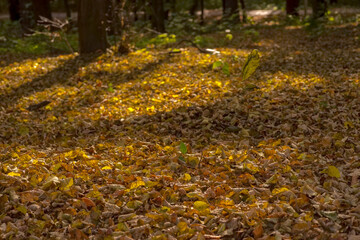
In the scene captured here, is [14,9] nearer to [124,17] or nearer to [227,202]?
[124,17]

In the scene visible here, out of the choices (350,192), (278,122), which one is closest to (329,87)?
(278,122)

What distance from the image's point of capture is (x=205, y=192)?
3.61 metres

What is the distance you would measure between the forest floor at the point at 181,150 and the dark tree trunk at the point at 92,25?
0.93 metres

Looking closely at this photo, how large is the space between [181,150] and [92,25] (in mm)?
5853

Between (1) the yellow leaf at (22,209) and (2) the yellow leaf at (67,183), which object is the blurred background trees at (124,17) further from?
(1) the yellow leaf at (22,209)

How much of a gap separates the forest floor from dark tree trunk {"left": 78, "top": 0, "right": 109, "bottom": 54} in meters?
0.93

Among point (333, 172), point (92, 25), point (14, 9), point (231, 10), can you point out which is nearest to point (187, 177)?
point (333, 172)

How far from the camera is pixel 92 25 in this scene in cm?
924

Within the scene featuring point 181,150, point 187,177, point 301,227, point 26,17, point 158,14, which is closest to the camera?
point 301,227

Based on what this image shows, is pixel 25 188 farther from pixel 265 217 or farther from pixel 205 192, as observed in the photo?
pixel 265 217

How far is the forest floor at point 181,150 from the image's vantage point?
314 cm

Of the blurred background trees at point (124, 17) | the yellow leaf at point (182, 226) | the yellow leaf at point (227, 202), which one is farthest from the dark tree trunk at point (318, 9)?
the yellow leaf at point (182, 226)

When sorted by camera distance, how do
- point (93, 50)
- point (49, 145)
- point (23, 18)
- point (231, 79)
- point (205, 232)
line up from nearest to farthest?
point (205, 232)
point (49, 145)
point (231, 79)
point (93, 50)
point (23, 18)

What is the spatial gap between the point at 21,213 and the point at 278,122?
332 centimetres
